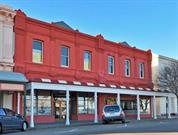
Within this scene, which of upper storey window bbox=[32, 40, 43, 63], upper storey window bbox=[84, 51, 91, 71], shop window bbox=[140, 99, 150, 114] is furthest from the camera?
shop window bbox=[140, 99, 150, 114]

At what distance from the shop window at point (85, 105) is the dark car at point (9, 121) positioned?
14.1m

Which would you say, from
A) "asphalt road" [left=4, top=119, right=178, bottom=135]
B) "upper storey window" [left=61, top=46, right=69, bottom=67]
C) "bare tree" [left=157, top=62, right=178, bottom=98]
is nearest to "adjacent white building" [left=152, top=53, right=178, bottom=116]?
"bare tree" [left=157, top=62, right=178, bottom=98]

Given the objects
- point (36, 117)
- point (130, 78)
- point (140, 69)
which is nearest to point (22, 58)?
point (36, 117)

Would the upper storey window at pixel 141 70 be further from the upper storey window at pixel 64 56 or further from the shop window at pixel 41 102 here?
the shop window at pixel 41 102

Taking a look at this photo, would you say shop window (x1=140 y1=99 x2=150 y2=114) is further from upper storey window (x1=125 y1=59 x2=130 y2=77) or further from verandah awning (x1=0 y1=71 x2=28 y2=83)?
verandah awning (x1=0 y1=71 x2=28 y2=83)

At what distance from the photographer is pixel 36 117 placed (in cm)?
3447

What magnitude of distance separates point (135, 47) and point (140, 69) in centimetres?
299

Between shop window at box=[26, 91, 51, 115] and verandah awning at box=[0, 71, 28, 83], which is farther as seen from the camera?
shop window at box=[26, 91, 51, 115]

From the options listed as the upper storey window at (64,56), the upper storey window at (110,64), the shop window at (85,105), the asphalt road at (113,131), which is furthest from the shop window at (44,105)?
the upper storey window at (110,64)

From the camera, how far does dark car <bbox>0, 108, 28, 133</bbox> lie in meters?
24.2

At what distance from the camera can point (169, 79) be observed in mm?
51812

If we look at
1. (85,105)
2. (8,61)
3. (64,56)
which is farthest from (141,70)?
(8,61)

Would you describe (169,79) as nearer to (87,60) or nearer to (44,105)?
(87,60)

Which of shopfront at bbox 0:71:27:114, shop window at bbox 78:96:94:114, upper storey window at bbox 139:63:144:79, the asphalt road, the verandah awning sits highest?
upper storey window at bbox 139:63:144:79
